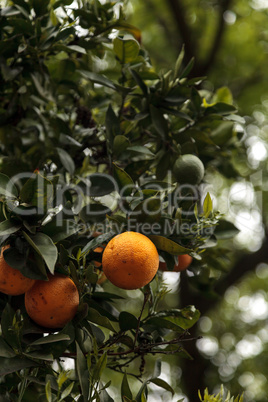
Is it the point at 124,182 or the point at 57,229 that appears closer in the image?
the point at 57,229

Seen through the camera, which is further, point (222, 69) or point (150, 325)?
point (222, 69)

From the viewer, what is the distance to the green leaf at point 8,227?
96 centimetres

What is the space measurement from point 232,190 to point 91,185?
220 centimetres

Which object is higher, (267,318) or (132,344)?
(132,344)

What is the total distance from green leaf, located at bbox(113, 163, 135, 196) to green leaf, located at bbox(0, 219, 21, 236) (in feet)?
1.03

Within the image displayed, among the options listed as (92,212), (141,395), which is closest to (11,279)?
(92,212)

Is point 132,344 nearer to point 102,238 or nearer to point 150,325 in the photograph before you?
point 150,325

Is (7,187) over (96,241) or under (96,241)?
over

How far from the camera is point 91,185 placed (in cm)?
143

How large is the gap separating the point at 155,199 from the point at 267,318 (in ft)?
11.8

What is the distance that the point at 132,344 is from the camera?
1.21m

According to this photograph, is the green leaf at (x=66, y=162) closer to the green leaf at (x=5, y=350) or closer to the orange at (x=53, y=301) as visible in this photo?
the orange at (x=53, y=301)

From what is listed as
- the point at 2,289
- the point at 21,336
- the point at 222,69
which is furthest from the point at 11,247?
the point at 222,69

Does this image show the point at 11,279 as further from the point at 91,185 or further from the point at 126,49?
the point at 126,49
